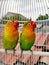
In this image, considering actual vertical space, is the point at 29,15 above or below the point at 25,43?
above

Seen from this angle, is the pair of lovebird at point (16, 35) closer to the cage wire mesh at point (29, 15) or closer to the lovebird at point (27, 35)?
the lovebird at point (27, 35)

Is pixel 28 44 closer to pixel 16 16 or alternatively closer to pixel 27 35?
pixel 27 35

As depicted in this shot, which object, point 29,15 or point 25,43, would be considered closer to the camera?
point 25,43

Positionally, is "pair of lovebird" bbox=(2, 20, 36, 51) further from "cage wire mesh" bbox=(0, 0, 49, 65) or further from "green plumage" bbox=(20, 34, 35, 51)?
"cage wire mesh" bbox=(0, 0, 49, 65)

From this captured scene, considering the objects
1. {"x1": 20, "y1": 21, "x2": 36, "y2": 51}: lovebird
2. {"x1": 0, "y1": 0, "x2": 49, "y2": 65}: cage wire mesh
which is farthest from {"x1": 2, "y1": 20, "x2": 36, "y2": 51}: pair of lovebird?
{"x1": 0, "y1": 0, "x2": 49, "y2": 65}: cage wire mesh

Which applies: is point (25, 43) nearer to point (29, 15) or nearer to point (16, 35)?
point (16, 35)

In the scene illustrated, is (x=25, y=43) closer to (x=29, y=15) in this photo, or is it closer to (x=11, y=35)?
(x=11, y=35)

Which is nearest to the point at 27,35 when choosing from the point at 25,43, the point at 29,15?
→ the point at 25,43

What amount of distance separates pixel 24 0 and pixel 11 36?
54cm

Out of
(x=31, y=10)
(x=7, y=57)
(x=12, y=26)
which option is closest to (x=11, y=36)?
(x=12, y=26)

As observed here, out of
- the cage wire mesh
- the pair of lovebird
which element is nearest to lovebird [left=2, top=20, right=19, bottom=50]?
the pair of lovebird

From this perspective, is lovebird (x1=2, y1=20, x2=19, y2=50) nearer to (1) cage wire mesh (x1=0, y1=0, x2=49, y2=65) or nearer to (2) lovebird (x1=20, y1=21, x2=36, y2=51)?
(2) lovebird (x1=20, y1=21, x2=36, y2=51)

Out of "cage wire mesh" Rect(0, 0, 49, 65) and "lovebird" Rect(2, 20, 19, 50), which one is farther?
"cage wire mesh" Rect(0, 0, 49, 65)

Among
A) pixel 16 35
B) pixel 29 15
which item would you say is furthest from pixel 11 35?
pixel 29 15
